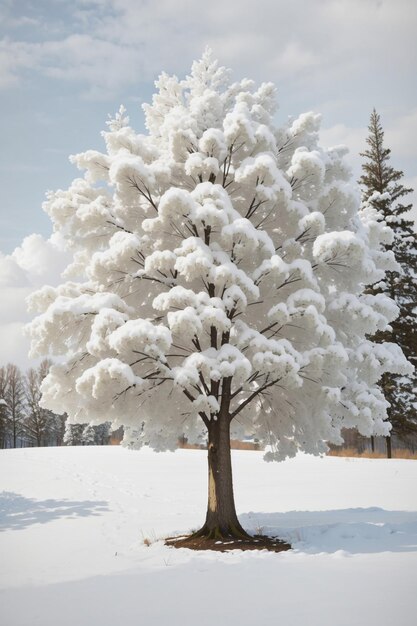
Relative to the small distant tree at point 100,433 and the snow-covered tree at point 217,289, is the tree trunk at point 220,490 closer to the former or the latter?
the snow-covered tree at point 217,289

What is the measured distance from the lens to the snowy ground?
534 centimetres

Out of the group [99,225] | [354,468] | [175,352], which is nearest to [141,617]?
[175,352]

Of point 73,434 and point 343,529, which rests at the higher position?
point 343,529

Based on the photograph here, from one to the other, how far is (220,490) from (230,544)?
3.40 ft

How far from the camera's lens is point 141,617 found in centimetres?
526

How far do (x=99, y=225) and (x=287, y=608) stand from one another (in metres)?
7.34

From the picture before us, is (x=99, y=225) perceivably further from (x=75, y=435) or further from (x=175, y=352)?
(x=75, y=435)

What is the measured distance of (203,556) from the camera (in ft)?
26.6

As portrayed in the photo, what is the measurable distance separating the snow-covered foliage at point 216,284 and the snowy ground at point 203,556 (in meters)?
2.17

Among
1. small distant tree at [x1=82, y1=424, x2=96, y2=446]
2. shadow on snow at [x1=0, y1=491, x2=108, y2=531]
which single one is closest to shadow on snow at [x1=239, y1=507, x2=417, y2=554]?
shadow on snow at [x1=0, y1=491, x2=108, y2=531]

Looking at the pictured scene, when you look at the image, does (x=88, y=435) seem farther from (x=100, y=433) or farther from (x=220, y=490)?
(x=220, y=490)

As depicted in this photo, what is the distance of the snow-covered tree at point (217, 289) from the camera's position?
8.51 meters

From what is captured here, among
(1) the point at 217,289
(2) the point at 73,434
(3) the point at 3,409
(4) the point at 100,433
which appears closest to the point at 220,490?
(1) the point at 217,289

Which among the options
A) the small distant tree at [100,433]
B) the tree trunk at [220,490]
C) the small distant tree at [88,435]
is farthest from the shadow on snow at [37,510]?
the small distant tree at [100,433]
